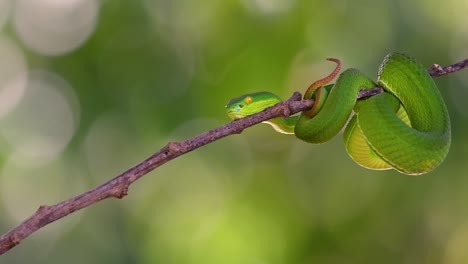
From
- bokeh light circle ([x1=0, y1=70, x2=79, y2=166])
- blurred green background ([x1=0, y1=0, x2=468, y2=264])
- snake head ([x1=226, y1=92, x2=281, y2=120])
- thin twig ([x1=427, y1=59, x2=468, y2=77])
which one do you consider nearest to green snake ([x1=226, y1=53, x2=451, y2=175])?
thin twig ([x1=427, y1=59, x2=468, y2=77])

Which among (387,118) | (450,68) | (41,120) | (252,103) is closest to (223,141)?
(41,120)

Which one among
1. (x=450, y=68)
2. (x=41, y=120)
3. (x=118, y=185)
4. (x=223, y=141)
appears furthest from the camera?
(x=41, y=120)

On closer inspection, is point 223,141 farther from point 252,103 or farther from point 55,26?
point 252,103

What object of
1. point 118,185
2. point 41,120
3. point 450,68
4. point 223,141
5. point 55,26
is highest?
point 55,26

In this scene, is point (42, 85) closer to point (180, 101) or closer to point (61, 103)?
point (61, 103)

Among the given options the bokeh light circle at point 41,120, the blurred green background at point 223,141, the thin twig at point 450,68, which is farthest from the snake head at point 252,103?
the bokeh light circle at point 41,120

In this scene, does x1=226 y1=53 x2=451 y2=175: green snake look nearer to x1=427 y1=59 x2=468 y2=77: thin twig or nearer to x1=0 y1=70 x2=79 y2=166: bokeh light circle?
x1=427 y1=59 x2=468 y2=77: thin twig
